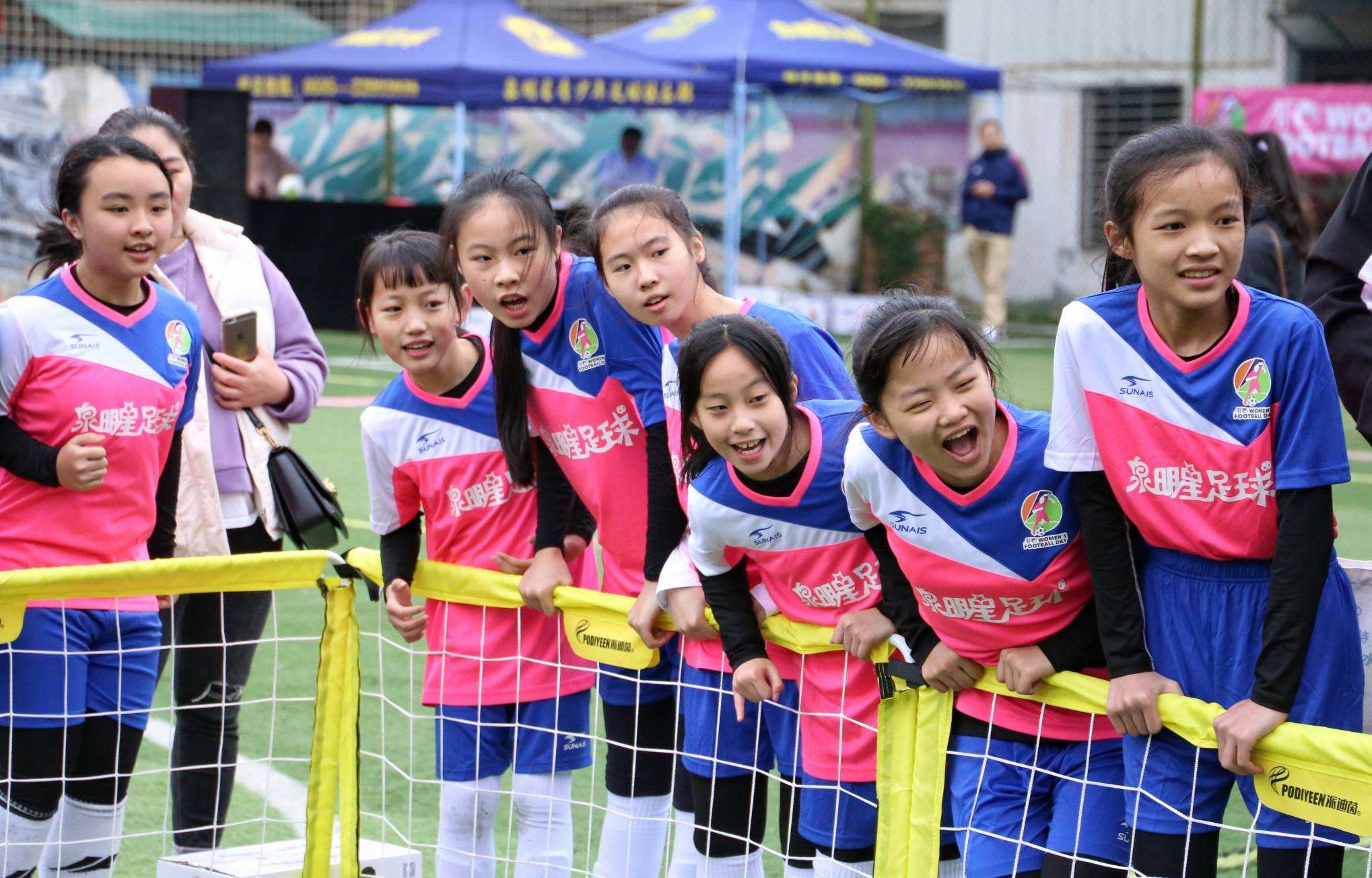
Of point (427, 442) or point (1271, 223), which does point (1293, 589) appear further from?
point (1271, 223)

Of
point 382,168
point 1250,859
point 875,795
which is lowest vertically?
point 1250,859

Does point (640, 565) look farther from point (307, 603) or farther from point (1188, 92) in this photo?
point (1188, 92)

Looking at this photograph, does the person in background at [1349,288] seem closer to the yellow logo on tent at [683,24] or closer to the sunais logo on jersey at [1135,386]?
the sunais logo on jersey at [1135,386]

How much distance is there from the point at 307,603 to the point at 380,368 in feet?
23.5

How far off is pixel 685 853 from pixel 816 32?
1335 centimetres

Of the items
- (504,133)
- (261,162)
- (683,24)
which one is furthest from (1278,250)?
(504,133)

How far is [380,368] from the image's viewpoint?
43.7 feet

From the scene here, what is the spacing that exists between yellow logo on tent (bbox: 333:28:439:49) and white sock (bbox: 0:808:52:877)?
12.3 meters

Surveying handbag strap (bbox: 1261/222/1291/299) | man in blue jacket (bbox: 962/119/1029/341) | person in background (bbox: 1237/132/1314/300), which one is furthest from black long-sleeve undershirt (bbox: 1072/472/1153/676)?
man in blue jacket (bbox: 962/119/1029/341)

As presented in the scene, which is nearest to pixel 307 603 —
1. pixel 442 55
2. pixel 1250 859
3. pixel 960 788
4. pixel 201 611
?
pixel 201 611

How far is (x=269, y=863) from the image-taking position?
3443 mm

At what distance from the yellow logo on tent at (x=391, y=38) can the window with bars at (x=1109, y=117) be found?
786cm

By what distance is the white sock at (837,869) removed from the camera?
9.52ft

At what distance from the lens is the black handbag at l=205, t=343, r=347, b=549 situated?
12.4ft
